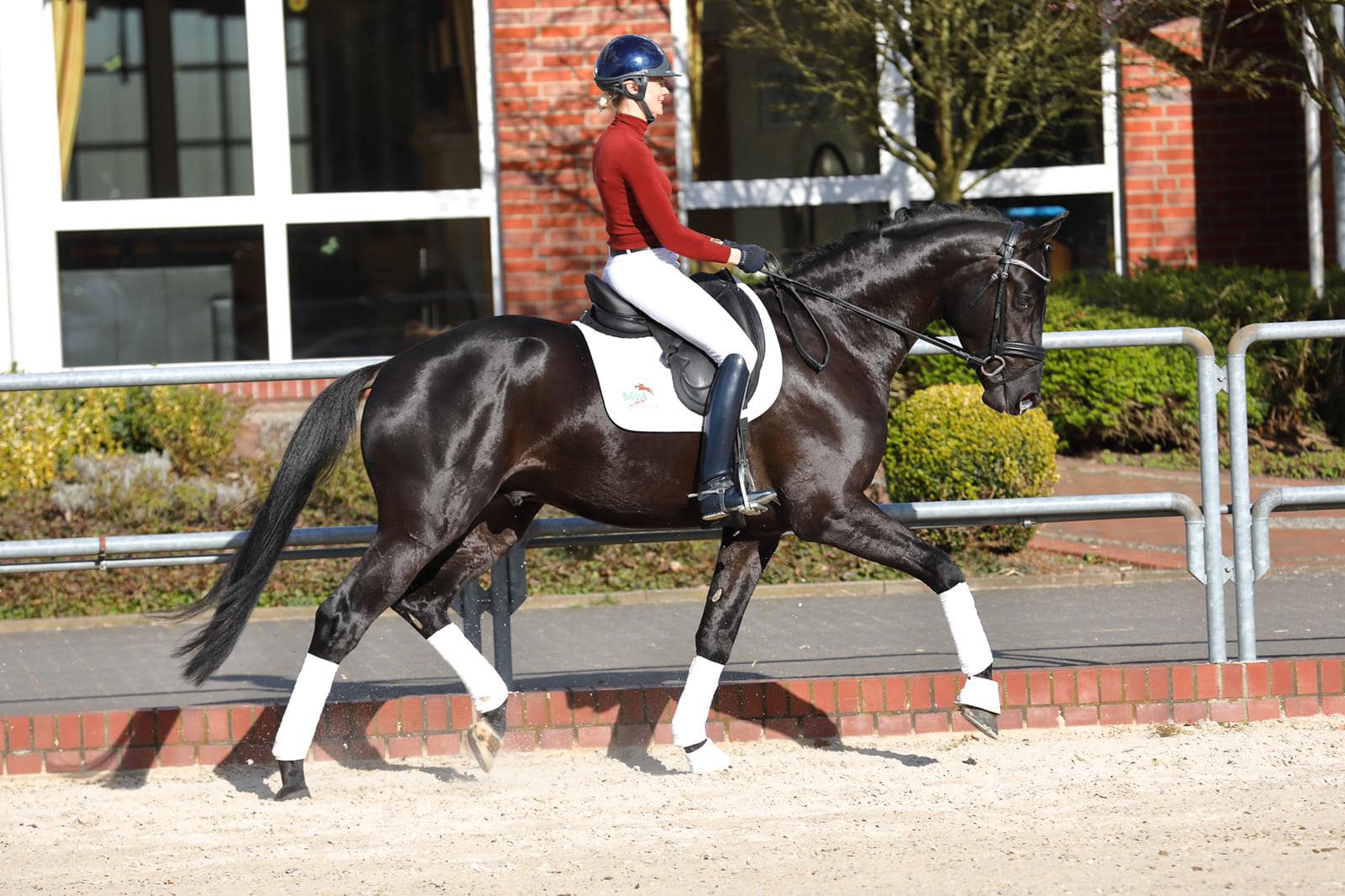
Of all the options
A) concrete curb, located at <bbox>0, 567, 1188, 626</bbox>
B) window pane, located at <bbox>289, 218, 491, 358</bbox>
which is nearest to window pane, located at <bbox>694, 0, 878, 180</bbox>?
window pane, located at <bbox>289, 218, 491, 358</bbox>

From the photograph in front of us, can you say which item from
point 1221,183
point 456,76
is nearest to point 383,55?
point 456,76

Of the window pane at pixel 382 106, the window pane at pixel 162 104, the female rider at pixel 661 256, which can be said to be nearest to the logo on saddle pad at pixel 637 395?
the female rider at pixel 661 256

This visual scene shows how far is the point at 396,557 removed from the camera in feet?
18.5

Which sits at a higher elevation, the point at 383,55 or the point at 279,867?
the point at 383,55

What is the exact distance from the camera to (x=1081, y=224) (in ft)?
47.0

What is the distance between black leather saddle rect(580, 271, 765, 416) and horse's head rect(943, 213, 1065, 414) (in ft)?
2.54

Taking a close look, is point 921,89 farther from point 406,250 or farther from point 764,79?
point 406,250

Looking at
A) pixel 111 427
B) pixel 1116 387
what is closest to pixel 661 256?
pixel 111 427

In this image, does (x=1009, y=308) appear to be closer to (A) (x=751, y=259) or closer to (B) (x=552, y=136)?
(A) (x=751, y=259)

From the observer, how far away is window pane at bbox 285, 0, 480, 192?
13.8 meters

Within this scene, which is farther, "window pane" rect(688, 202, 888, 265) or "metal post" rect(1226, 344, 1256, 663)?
"window pane" rect(688, 202, 888, 265)

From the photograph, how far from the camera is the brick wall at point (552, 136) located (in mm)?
13297

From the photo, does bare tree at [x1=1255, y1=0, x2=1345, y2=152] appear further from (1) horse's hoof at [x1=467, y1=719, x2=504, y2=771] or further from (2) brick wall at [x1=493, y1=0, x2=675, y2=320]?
(1) horse's hoof at [x1=467, y1=719, x2=504, y2=771]

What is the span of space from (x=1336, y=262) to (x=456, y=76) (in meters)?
7.38
